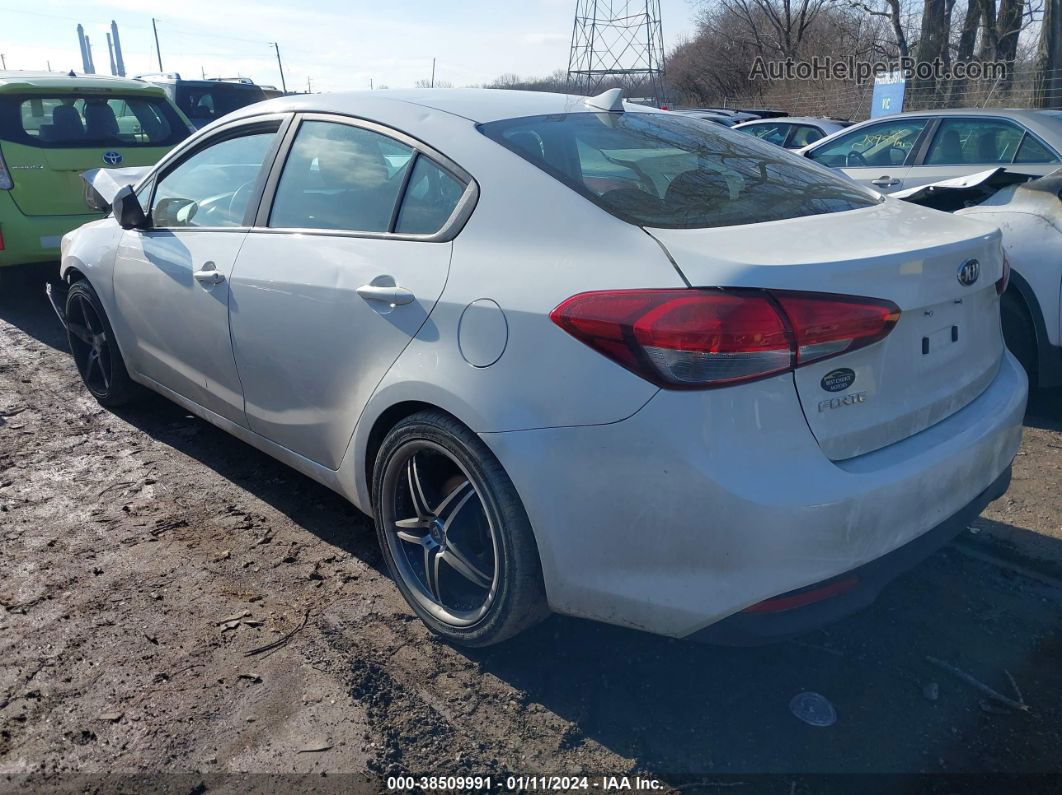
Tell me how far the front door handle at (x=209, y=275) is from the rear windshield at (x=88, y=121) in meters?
4.57

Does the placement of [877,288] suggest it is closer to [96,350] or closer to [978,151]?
[96,350]

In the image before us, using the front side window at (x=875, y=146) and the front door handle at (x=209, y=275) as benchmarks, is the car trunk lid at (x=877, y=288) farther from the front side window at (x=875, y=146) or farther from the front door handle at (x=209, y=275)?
the front side window at (x=875, y=146)

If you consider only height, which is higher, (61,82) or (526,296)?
(61,82)

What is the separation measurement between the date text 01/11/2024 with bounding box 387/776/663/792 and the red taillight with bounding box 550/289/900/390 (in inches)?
40.1

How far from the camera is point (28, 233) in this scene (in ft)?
23.1

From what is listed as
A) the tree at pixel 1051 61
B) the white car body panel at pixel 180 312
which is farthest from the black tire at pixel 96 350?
the tree at pixel 1051 61

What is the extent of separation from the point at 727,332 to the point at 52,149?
269 inches

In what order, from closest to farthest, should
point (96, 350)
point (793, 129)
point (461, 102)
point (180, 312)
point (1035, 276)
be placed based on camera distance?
point (461, 102), point (180, 312), point (1035, 276), point (96, 350), point (793, 129)

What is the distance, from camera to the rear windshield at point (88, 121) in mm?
7145

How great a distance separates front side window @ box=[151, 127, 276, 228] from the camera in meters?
3.64

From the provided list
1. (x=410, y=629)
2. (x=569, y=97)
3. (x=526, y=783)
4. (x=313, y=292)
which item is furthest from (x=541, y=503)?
(x=569, y=97)

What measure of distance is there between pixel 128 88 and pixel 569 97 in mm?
5805

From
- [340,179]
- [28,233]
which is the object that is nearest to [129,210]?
[340,179]

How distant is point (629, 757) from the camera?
240 cm
